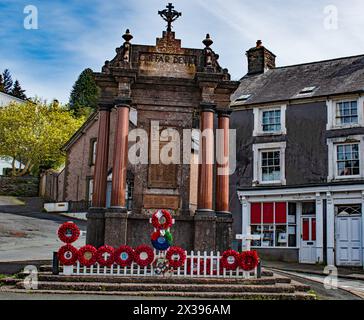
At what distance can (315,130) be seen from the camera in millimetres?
25047

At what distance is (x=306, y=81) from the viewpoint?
27172 mm

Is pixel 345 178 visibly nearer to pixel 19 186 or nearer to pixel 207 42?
pixel 207 42

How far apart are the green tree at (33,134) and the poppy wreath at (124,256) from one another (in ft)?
121

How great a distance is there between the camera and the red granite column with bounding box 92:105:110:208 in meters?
14.1

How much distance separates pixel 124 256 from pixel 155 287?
128 cm

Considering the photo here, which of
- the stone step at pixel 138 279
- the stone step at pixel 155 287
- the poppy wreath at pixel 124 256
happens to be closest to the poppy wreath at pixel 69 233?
the stone step at pixel 138 279

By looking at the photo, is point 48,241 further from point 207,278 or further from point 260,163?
point 207,278

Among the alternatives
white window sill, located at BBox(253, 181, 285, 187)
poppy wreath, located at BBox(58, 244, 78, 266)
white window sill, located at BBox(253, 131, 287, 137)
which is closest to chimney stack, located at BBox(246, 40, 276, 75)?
white window sill, located at BBox(253, 131, 287, 137)

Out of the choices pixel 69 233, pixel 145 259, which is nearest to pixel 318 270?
pixel 145 259

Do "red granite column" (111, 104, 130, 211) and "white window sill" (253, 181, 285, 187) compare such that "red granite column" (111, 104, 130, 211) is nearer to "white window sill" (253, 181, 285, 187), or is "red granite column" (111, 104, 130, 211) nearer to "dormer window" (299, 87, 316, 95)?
"white window sill" (253, 181, 285, 187)

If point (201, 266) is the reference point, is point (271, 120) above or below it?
above

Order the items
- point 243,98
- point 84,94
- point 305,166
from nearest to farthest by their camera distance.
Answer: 1. point 305,166
2. point 243,98
3. point 84,94

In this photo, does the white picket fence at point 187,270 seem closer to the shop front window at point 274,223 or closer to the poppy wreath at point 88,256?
the poppy wreath at point 88,256

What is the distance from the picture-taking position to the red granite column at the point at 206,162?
13812 mm
